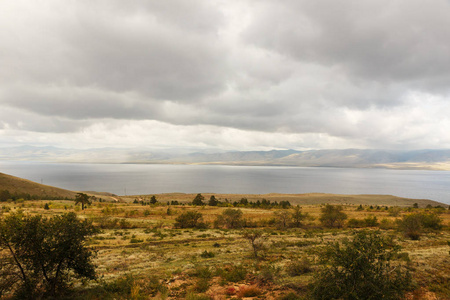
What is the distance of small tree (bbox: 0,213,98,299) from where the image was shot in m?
9.28

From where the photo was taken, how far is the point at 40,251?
9461 millimetres

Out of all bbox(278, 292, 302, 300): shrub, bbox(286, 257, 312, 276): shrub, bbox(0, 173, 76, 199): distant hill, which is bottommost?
bbox(0, 173, 76, 199): distant hill

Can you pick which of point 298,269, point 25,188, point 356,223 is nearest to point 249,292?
point 298,269

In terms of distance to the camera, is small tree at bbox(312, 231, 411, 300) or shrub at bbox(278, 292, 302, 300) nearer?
small tree at bbox(312, 231, 411, 300)

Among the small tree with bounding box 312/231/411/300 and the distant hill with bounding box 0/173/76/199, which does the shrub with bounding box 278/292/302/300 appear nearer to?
the small tree with bounding box 312/231/411/300

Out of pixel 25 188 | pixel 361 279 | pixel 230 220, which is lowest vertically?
pixel 25 188

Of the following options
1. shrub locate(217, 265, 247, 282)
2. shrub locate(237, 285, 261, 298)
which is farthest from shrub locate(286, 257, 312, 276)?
shrub locate(237, 285, 261, 298)

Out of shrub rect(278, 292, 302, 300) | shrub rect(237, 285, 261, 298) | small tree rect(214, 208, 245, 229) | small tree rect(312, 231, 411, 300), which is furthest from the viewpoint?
small tree rect(214, 208, 245, 229)

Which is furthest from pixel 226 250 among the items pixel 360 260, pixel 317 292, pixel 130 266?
pixel 360 260

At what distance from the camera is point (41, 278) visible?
9758 mm

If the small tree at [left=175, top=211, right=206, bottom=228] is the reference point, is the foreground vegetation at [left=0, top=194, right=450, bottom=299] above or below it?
above

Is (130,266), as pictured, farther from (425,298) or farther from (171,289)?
(425,298)

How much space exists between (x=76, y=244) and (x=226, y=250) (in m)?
13.0

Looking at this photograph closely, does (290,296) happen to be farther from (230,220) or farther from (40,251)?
(230,220)
